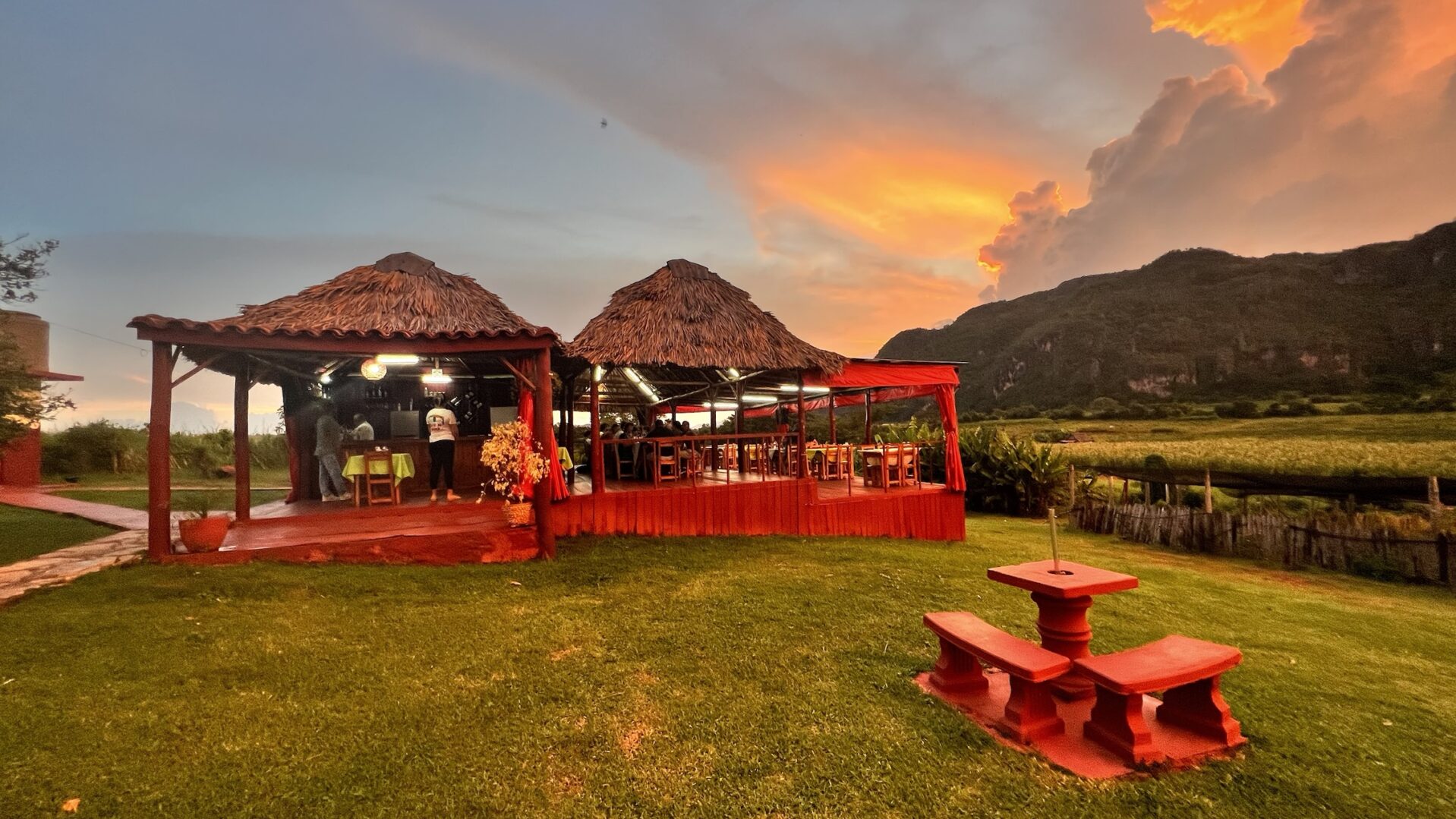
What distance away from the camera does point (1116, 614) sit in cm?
585

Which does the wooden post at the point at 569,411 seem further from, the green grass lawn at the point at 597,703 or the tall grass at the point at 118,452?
the tall grass at the point at 118,452

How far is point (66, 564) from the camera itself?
591cm

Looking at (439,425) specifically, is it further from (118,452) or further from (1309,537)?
(118,452)

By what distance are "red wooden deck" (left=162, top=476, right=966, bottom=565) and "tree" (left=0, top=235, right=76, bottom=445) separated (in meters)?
3.18

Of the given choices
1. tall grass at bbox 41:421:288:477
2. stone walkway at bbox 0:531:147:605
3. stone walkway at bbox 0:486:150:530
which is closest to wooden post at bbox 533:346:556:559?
stone walkway at bbox 0:531:147:605

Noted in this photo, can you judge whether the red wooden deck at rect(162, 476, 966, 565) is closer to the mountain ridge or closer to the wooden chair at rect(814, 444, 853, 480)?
the wooden chair at rect(814, 444, 853, 480)

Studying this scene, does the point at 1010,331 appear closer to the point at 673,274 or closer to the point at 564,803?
the point at 673,274

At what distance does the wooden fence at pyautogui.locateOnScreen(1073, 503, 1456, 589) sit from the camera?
8945 mm

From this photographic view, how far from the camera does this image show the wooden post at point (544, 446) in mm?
6965

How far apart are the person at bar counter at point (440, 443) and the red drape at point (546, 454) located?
1.45 meters

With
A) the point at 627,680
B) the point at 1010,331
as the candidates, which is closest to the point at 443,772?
the point at 627,680

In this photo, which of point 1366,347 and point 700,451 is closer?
point 700,451

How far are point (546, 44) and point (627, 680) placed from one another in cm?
1240

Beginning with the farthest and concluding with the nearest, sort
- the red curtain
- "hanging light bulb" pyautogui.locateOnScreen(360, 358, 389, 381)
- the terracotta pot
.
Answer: the red curtain < "hanging light bulb" pyautogui.locateOnScreen(360, 358, 389, 381) < the terracotta pot
